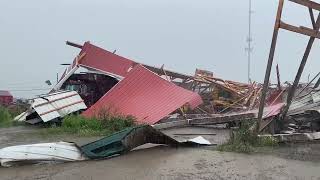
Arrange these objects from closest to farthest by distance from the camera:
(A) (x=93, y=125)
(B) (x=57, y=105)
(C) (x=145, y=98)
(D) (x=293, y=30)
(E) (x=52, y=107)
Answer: (D) (x=293, y=30), (A) (x=93, y=125), (C) (x=145, y=98), (E) (x=52, y=107), (B) (x=57, y=105)

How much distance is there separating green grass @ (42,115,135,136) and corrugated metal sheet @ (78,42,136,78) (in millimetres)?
4658

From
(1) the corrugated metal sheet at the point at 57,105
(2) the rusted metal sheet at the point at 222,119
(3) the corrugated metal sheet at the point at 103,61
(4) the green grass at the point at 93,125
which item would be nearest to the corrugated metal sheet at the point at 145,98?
(4) the green grass at the point at 93,125

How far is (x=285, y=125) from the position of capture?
1341 cm

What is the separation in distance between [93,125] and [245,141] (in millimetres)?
5602

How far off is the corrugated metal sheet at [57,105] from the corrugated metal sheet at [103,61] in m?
1.98

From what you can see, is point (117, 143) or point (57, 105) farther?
point (57, 105)

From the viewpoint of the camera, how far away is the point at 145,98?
16.8 metres

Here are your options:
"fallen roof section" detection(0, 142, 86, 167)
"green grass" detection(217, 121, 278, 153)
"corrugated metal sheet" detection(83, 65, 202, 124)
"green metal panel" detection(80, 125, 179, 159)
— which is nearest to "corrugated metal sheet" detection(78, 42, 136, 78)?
"corrugated metal sheet" detection(83, 65, 202, 124)

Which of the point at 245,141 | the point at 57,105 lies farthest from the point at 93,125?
the point at 245,141

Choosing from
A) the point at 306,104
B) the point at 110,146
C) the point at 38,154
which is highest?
the point at 306,104

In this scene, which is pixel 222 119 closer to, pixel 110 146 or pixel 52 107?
pixel 110 146

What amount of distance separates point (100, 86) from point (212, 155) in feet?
33.7

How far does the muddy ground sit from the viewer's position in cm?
891

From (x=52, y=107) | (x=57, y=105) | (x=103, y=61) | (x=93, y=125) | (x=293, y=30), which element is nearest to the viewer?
(x=293, y=30)
